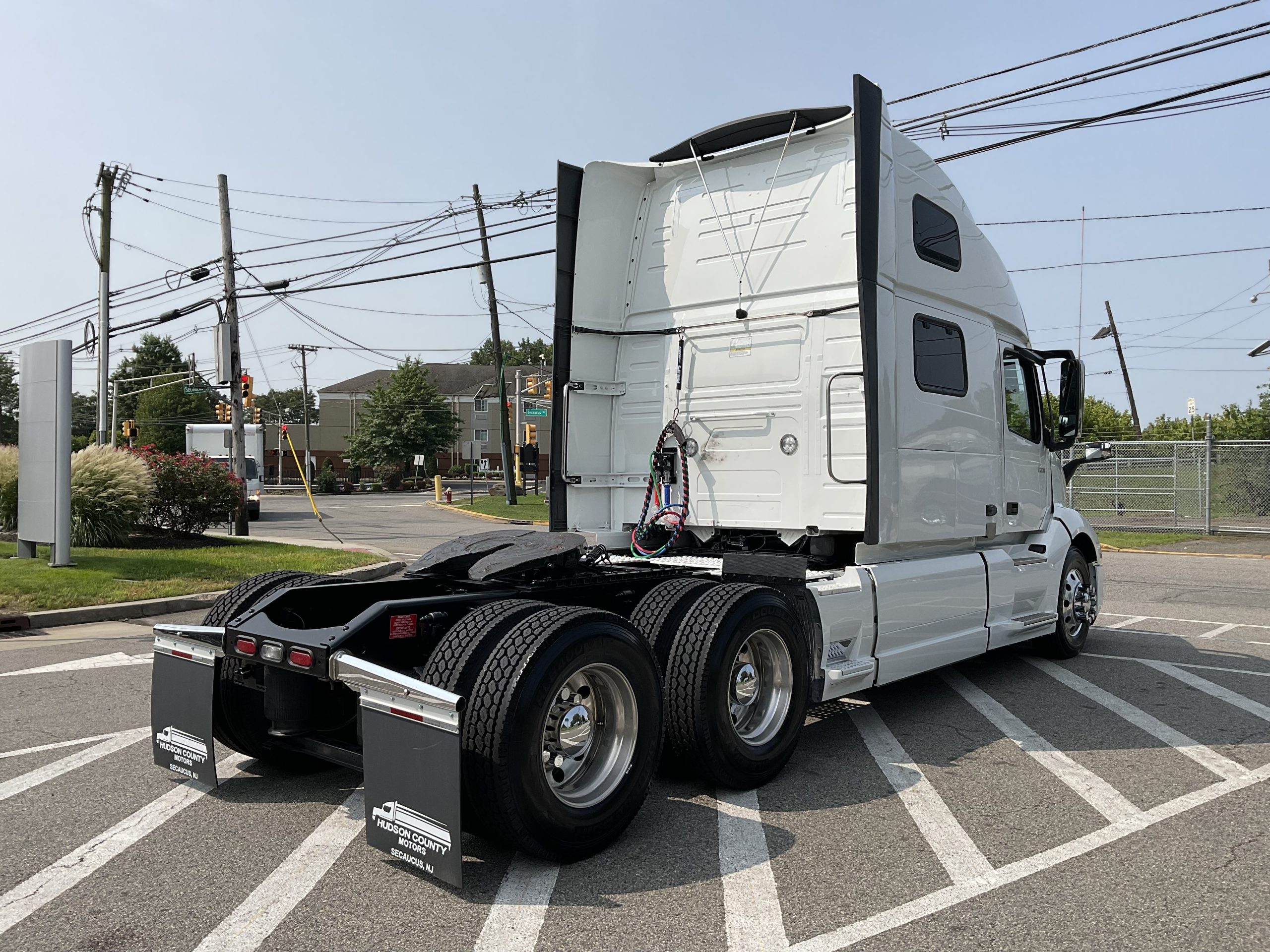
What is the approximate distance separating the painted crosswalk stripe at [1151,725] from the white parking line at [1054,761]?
0.68 meters

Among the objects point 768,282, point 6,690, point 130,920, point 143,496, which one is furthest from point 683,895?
point 143,496

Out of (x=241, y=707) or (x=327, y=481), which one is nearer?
(x=241, y=707)

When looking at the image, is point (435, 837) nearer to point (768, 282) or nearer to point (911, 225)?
point (768, 282)

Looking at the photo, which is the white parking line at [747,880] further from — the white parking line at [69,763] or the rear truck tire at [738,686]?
the white parking line at [69,763]

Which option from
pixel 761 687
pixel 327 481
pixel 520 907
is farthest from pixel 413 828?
pixel 327 481

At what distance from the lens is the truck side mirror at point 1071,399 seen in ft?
24.2

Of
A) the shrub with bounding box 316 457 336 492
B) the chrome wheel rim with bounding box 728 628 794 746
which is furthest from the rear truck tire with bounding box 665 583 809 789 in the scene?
the shrub with bounding box 316 457 336 492

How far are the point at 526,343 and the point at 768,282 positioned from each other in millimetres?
135891

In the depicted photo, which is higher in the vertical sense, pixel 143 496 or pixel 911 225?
pixel 911 225

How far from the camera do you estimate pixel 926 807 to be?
4359 millimetres

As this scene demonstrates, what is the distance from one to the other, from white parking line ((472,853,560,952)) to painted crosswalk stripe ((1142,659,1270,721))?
4.91 metres

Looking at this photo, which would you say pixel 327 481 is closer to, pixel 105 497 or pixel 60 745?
pixel 105 497

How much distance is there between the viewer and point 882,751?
523cm

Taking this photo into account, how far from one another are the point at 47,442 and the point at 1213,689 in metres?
12.3
